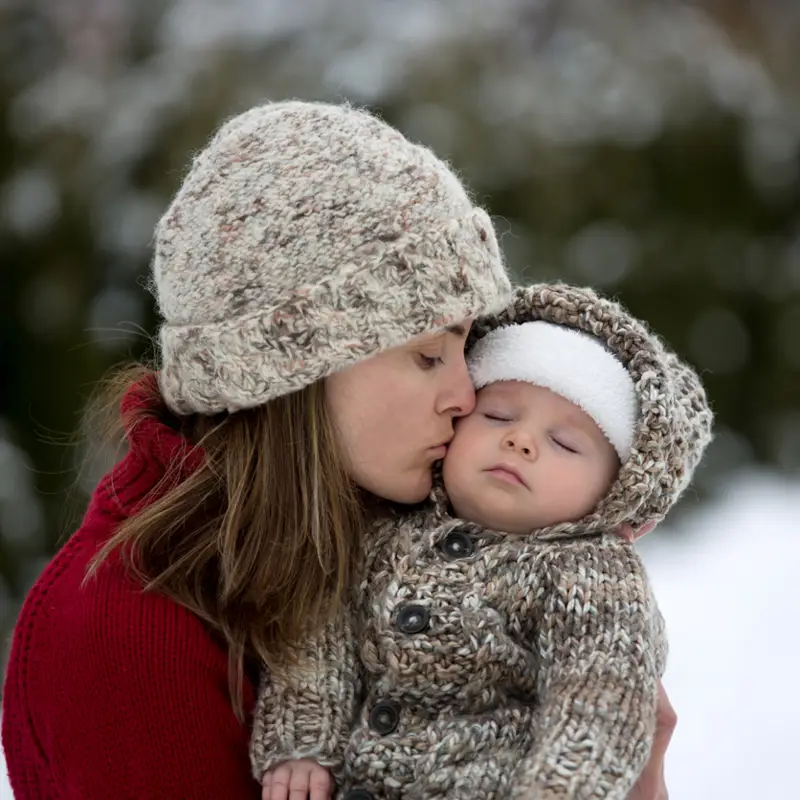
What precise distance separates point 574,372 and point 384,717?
0.62 meters

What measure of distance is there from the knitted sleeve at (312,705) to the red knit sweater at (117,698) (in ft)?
0.17

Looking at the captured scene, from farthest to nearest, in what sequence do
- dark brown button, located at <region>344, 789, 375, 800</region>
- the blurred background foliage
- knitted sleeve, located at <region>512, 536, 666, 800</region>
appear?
the blurred background foliage, dark brown button, located at <region>344, 789, 375, 800</region>, knitted sleeve, located at <region>512, 536, 666, 800</region>

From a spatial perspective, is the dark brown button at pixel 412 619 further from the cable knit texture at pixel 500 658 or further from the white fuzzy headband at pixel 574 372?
the white fuzzy headband at pixel 574 372

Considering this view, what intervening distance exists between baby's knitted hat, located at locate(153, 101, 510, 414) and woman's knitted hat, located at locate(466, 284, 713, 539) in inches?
7.6

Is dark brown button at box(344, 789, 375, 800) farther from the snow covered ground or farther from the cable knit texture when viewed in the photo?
the snow covered ground

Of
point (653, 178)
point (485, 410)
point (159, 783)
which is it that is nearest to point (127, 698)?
point (159, 783)

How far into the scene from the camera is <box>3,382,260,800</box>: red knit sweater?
5.48 feet

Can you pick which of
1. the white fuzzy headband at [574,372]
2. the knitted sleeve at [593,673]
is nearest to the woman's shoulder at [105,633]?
the knitted sleeve at [593,673]

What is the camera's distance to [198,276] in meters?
1.77

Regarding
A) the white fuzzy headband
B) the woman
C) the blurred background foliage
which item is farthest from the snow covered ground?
the white fuzzy headband

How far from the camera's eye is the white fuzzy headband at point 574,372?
1.83 m

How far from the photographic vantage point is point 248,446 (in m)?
1.85

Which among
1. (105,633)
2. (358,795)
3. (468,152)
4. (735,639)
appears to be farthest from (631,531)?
(468,152)

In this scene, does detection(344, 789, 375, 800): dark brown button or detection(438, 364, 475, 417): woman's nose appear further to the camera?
detection(438, 364, 475, 417): woman's nose
